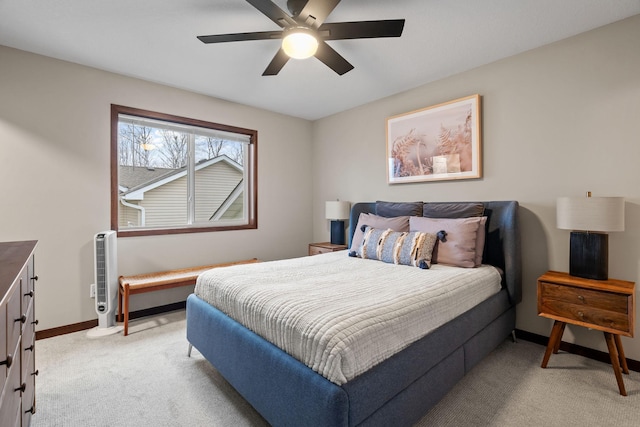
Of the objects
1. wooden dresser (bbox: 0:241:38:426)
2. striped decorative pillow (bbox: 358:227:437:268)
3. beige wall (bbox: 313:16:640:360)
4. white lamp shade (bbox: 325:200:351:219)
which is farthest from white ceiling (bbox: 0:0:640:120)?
wooden dresser (bbox: 0:241:38:426)

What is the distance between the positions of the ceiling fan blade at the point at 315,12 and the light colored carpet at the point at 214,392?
2.40m

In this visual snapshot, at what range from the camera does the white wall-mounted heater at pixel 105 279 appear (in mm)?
2742

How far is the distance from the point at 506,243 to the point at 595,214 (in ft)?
2.13

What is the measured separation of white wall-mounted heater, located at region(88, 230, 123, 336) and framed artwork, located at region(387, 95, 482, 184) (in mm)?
3095

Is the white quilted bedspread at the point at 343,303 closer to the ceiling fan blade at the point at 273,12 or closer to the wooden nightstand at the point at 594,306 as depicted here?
the wooden nightstand at the point at 594,306

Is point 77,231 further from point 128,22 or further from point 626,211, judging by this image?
point 626,211

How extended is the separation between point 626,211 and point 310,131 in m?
3.85

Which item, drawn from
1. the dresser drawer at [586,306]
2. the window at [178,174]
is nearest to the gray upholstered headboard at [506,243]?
the dresser drawer at [586,306]

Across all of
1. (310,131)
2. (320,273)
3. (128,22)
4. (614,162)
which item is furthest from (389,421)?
(310,131)

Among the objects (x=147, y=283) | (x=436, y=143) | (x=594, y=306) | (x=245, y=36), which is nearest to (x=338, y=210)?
(x=436, y=143)

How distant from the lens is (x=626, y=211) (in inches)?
85.7

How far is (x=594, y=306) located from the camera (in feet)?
6.55

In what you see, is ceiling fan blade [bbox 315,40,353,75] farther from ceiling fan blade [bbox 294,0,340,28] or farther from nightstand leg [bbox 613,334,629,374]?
nightstand leg [bbox 613,334,629,374]

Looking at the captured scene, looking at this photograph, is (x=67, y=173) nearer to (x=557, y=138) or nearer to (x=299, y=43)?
(x=299, y=43)
